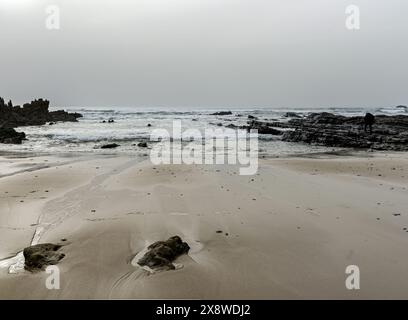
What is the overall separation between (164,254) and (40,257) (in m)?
1.50

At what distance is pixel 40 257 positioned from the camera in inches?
173

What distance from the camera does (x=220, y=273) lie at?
420 centimetres

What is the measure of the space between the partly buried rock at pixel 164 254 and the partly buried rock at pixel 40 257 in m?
1.08

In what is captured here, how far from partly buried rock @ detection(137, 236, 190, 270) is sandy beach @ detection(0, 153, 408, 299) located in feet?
0.45

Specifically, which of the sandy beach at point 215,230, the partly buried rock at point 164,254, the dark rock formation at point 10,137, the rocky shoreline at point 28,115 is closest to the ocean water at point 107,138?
the dark rock formation at point 10,137

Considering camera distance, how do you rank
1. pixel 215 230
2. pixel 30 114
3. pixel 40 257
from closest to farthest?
1. pixel 40 257
2. pixel 215 230
3. pixel 30 114

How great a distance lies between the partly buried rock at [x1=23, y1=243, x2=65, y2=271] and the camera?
169 inches

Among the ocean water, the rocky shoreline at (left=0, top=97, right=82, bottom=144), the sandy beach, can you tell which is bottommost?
the sandy beach

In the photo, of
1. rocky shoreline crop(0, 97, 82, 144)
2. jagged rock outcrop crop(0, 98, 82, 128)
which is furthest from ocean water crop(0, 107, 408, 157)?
jagged rock outcrop crop(0, 98, 82, 128)

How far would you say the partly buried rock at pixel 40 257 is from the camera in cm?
429

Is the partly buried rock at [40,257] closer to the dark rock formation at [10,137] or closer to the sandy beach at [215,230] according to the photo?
the sandy beach at [215,230]

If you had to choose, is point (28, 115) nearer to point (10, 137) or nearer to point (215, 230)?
point (10, 137)

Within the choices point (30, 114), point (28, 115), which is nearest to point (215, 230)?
point (28, 115)

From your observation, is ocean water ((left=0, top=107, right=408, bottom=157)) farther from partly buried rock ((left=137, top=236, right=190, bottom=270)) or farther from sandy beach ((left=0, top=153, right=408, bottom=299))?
partly buried rock ((left=137, top=236, right=190, bottom=270))
